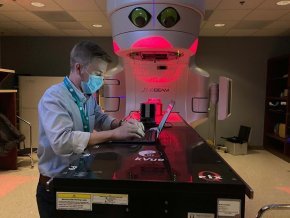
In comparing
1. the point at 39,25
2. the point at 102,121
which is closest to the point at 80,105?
the point at 102,121

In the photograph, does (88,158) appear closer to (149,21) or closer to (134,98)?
(149,21)

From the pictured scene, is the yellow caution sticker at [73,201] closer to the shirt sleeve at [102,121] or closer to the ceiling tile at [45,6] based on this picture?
the shirt sleeve at [102,121]

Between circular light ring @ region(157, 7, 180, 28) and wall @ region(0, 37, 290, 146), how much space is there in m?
4.42

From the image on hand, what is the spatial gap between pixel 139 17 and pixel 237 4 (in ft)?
9.01

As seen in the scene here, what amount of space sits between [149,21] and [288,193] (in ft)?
9.21

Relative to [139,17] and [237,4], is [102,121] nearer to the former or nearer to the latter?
[139,17]

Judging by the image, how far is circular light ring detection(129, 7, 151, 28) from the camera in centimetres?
114

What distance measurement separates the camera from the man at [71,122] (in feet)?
3.12

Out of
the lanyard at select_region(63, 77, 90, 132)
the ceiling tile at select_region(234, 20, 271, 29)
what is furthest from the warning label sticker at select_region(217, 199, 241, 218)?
the ceiling tile at select_region(234, 20, 271, 29)

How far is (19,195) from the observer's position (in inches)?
115

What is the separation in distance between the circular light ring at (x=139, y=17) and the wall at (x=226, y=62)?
446cm

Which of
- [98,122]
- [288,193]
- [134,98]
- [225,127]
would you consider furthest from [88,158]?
[225,127]

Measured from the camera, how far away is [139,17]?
3.78ft

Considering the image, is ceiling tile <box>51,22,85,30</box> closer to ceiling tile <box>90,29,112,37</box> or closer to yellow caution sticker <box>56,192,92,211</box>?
ceiling tile <box>90,29,112,37</box>
